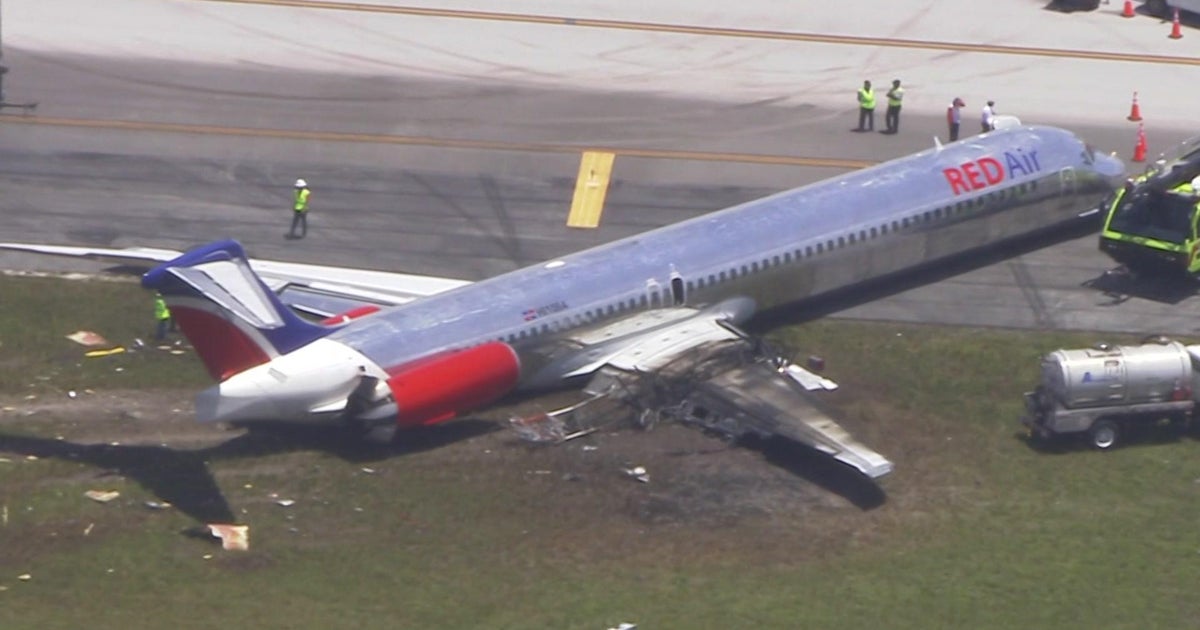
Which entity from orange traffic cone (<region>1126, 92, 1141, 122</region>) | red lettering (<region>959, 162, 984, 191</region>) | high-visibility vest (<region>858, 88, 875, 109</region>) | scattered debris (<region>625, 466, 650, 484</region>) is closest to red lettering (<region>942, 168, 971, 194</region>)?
red lettering (<region>959, 162, 984, 191</region>)

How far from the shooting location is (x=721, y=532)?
35875 millimetres

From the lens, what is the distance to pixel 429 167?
186ft

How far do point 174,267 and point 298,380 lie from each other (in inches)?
131

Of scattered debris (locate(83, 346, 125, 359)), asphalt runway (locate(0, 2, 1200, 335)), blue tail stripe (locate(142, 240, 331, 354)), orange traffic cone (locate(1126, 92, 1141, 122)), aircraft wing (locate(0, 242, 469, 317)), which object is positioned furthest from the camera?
orange traffic cone (locate(1126, 92, 1141, 122))

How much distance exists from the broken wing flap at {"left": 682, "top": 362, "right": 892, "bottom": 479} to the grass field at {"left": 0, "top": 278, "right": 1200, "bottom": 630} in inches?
24.2

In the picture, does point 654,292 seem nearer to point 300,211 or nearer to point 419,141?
point 300,211

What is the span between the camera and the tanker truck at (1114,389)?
38.8 m

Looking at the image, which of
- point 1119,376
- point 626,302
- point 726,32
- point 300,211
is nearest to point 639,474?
point 626,302

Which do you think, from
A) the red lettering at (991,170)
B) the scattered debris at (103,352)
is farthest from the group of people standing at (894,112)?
the scattered debris at (103,352)

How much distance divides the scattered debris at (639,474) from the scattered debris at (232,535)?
24.2 feet

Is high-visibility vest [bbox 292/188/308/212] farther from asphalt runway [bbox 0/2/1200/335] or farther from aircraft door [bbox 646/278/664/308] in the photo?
aircraft door [bbox 646/278/664/308]

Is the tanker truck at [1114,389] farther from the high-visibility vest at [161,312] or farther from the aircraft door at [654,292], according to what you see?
the high-visibility vest at [161,312]

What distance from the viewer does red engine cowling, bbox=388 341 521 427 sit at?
3841 centimetres

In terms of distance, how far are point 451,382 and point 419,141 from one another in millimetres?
20832
